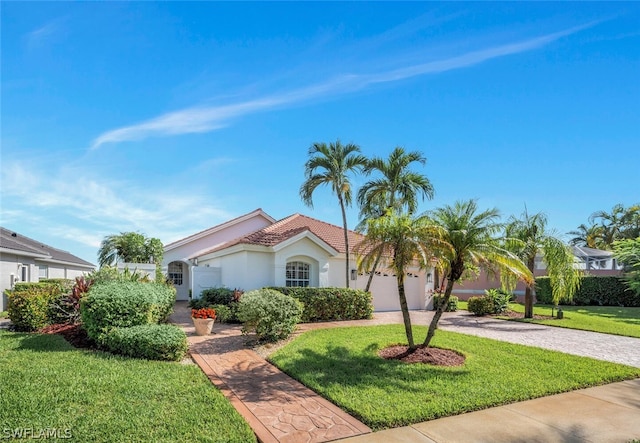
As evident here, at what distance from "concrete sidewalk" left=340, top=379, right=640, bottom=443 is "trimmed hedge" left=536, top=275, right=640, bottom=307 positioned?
23398 millimetres

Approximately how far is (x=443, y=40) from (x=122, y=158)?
1208 cm

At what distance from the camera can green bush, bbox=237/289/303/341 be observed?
36.8ft

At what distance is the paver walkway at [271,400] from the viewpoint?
17.6 feet

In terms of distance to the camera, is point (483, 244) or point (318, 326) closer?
point (483, 244)

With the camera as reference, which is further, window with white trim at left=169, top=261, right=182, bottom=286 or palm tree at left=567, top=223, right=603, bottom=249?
palm tree at left=567, top=223, right=603, bottom=249

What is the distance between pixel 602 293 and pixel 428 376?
89.3ft

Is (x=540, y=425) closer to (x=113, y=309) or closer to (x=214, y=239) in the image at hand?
(x=113, y=309)

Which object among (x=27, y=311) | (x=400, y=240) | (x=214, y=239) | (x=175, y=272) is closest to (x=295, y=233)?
(x=400, y=240)

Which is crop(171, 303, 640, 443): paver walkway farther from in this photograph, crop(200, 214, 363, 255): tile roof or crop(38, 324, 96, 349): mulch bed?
crop(200, 214, 363, 255): tile roof

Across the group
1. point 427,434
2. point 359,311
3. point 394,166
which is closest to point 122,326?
point 427,434

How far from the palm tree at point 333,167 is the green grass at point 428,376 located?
8679 millimetres

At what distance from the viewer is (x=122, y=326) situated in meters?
9.91

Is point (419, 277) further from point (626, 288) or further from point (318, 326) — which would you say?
point (626, 288)

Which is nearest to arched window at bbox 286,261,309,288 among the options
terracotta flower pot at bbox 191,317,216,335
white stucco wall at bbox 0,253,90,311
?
terracotta flower pot at bbox 191,317,216,335
